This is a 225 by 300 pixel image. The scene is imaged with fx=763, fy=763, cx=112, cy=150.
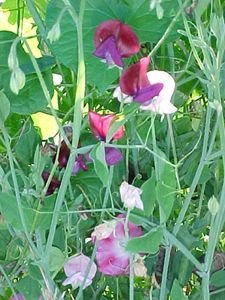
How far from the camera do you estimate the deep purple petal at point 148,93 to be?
1.90 ft

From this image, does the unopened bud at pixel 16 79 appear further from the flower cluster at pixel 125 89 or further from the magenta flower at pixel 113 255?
the magenta flower at pixel 113 255

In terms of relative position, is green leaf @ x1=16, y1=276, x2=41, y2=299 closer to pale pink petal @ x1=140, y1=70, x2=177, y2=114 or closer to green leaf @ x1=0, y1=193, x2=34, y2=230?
green leaf @ x1=0, y1=193, x2=34, y2=230

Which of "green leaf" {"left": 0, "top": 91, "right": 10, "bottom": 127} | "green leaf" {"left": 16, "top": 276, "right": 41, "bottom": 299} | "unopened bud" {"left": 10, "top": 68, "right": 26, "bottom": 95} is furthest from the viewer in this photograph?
"green leaf" {"left": 16, "top": 276, "right": 41, "bottom": 299}

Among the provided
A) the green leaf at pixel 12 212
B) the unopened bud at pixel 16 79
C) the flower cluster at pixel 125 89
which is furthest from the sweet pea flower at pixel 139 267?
the unopened bud at pixel 16 79

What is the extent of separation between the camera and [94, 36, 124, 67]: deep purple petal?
1.97 feet

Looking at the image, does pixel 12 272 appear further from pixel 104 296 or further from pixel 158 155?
pixel 158 155

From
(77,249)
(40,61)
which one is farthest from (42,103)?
(77,249)

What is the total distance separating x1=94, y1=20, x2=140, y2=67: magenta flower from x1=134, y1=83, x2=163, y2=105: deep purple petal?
3 centimetres

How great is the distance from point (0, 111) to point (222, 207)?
20 centimetres

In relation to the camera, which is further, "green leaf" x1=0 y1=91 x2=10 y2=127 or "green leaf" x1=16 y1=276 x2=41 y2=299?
"green leaf" x1=16 y1=276 x2=41 y2=299

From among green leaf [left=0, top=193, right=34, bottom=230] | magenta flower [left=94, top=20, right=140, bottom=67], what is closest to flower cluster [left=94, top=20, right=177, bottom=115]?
magenta flower [left=94, top=20, right=140, bottom=67]

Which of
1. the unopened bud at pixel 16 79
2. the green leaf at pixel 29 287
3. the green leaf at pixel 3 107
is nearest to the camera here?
the unopened bud at pixel 16 79

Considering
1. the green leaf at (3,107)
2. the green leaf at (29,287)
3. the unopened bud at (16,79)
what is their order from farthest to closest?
the green leaf at (29,287) → the green leaf at (3,107) → the unopened bud at (16,79)

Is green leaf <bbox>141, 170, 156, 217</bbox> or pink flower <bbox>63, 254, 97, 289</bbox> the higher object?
green leaf <bbox>141, 170, 156, 217</bbox>
